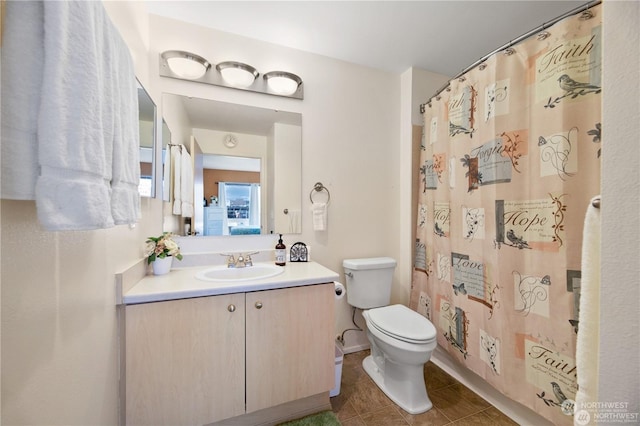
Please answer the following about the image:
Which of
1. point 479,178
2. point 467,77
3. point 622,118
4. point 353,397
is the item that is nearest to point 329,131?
point 467,77

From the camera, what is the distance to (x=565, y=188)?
3.47ft

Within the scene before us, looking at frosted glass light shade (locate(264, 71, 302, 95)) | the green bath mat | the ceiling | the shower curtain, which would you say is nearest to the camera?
the shower curtain

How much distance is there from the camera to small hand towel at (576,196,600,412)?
2.05ft

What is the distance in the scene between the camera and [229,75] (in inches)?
63.6

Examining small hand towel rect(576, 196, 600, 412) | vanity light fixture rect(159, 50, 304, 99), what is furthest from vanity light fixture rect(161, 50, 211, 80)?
small hand towel rect(576, 196, 600, 412)

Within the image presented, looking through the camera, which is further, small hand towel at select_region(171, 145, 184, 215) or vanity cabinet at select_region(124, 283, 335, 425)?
small hand towel at select_region(171, 145, 184, 215)

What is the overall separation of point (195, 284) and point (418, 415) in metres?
1.48

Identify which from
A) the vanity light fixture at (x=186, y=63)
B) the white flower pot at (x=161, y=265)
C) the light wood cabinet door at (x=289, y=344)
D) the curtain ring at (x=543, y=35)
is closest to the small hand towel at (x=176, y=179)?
the white flower pot at (x=161, y=265)

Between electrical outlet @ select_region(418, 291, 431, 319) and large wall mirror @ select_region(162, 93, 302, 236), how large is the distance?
1.15 m

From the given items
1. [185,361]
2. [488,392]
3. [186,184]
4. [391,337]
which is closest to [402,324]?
[391,337]

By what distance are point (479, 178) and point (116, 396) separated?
84.8 inches

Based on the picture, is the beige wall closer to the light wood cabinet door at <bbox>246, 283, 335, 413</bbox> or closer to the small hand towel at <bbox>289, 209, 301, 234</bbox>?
the light wood cabinet door at <bbox>246, 283, 335, 413</bbox>

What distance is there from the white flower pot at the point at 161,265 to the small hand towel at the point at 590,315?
1760mm

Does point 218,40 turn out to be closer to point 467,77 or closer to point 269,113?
point 269,113
